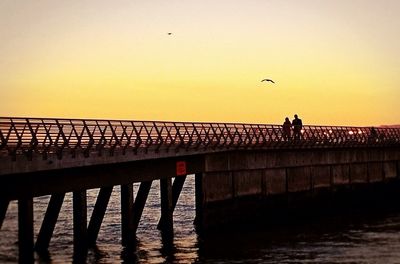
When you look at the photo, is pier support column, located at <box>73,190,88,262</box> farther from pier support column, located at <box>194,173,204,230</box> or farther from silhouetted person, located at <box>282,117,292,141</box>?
silhouetted person, located at <box>282,117,292,141</box>

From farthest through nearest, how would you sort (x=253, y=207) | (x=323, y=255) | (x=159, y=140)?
(x=253, y=207) → (x=159, y=140) → (x=323, y=255)

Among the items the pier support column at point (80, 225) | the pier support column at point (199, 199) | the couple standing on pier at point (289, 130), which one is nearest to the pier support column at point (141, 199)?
the pier support column at point (199, 199)

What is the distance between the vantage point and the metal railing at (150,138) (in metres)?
28.2

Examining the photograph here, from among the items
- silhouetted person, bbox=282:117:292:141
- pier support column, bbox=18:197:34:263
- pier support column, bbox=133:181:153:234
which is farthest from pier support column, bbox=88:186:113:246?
silhouetted person, bbox=282:117:292:141

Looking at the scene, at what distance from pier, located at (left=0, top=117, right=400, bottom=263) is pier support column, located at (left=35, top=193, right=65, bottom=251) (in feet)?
0.16

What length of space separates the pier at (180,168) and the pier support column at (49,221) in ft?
0.16

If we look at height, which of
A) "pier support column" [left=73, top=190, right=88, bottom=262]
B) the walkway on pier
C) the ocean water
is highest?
the walkway on pier

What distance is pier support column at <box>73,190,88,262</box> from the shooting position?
3272 centimetres

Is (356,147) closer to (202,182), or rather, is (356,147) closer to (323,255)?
(202,182)

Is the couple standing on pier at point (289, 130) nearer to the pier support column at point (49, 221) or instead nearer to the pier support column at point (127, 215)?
the pier support column at point (127, 215)

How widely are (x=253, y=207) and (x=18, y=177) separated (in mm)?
20991

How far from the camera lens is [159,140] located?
127ft

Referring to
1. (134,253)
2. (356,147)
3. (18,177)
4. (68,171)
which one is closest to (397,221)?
(356,147)

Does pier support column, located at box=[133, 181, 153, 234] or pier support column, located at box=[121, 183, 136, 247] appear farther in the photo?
pier support column, located at box=[133, 181, 153, 234]
